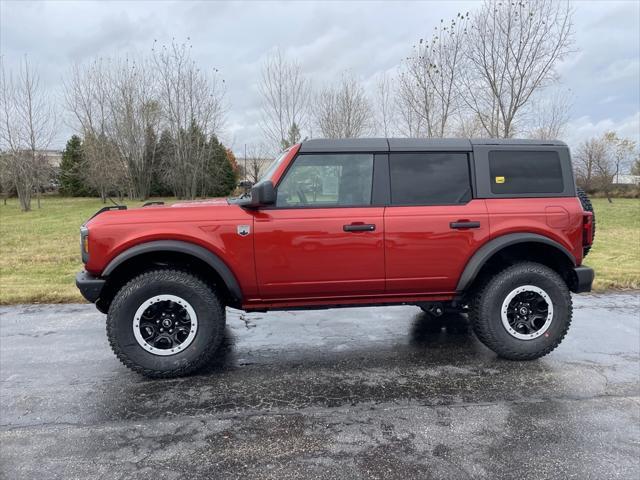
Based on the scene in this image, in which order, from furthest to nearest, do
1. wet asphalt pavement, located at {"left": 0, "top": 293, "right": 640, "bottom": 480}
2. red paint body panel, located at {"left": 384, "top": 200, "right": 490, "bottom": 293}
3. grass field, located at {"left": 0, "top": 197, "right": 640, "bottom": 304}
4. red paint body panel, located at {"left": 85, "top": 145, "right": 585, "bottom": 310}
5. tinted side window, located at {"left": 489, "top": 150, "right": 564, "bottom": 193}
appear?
grass field, located at {"left": 0, "top": 197, "right": 640, "bottom": 304} → tinted side window, located at {"left": 489, "top": 150, "right": 564, "bottom": 193} → red paint body panel, located at {"left": 384, "top": 200, "right": 490, "bottom": 293} → red paint body panel, located at {"left": 85, "top": 145, "right": 585, "bottom": 310} → wet asphalt pavement, located at {"left": 0, "top": 293, "right": 640, "bottom": 480}

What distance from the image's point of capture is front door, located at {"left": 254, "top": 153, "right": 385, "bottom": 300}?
3.73 m

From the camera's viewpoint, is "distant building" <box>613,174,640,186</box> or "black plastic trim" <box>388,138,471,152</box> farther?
"distant building" <box>613,174,640,186</box>

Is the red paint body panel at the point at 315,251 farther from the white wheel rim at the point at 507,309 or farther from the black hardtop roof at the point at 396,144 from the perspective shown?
the white wheel rim at the point at 507,309

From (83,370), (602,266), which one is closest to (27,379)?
(83,370)

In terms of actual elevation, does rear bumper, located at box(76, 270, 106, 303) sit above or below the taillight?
below

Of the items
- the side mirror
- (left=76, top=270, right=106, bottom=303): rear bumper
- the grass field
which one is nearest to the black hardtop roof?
the side mirror

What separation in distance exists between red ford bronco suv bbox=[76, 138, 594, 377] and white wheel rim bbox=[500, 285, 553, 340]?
0.5 inches

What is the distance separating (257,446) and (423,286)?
2.00 m

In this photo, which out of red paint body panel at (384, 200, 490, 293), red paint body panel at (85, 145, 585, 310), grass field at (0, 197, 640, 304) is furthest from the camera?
grass field at (0, 197, 640, 304)

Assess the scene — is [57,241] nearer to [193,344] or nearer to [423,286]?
[193,344]

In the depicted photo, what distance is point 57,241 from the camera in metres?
12.1

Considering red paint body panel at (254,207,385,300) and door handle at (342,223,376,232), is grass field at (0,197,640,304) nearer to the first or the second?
red paint body panel at (254,207,385,300)

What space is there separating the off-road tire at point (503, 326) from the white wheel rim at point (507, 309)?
0.07 ft

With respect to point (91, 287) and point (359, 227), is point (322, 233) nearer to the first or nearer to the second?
point (359, 227)
